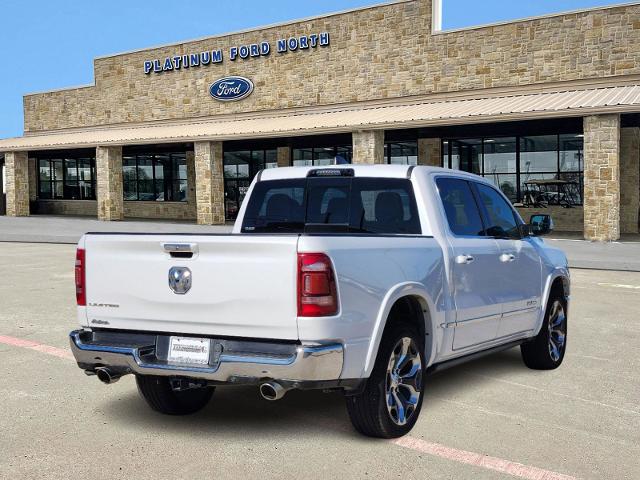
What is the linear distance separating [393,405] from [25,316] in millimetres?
6700

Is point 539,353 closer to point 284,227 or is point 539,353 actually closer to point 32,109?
point 284,227

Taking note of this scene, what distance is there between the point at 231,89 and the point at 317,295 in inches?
1302

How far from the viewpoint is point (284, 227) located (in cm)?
612

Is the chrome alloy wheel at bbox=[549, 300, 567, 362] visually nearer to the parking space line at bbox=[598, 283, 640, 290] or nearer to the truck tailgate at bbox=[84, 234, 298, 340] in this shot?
the truck tailgate at bbox=[84, 234, 298, 340]

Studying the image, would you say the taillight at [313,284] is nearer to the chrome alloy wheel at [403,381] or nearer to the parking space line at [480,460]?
the chrome alloy wheel at [403,381]

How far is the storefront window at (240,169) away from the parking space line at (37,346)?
92.4ft

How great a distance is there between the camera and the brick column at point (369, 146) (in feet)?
89.6

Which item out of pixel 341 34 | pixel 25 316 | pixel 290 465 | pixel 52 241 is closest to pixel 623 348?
pixel 290 465

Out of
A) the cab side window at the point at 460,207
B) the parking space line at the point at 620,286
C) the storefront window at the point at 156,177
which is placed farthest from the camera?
the storefront window at the point at 156,177

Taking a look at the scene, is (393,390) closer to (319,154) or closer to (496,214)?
(496,214)

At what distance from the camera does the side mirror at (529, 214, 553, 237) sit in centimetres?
675

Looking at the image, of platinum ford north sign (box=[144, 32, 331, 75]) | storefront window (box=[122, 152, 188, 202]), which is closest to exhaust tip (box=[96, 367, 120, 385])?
platinum ford north sign (box=[144, 32, 331, 75])

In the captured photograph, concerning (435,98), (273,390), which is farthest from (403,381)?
(435,98)

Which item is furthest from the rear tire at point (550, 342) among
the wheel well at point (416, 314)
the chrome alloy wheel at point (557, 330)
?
the wheel well at point (416, 314)
